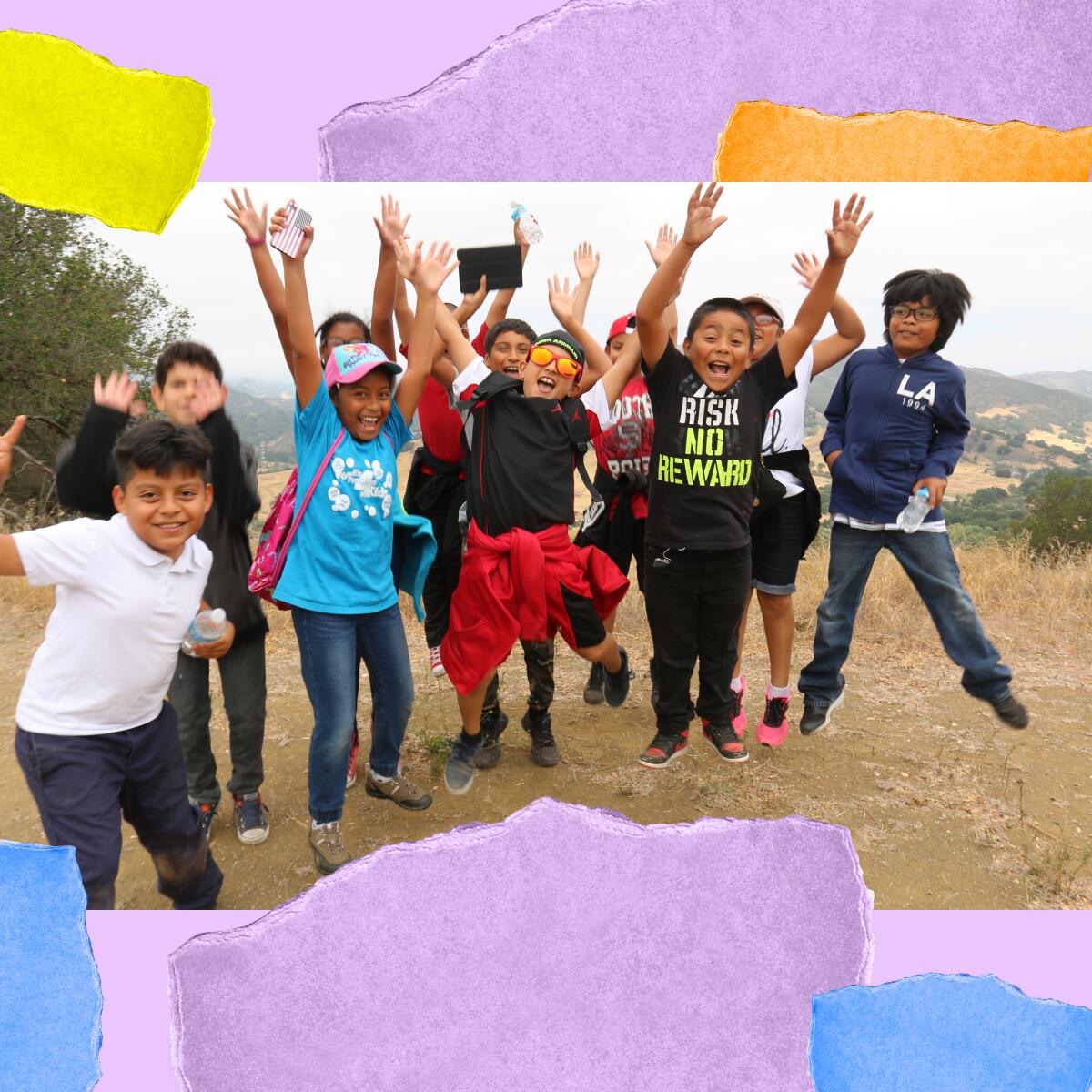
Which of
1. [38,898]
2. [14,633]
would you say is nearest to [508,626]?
[38,898]

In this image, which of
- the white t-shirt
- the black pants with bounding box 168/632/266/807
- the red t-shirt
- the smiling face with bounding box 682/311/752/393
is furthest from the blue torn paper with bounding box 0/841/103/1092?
the white t-shirt

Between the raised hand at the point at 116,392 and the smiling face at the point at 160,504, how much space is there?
0.66 ft

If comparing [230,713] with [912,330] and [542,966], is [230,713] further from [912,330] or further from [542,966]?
[912,330]

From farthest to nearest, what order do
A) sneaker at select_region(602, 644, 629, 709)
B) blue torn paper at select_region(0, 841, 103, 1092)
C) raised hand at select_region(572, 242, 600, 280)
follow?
1. sneaker at select_region(602, 644, 629, 709)
2. raised hand at select_region(572, 242, 600, 280)
3. blue torn paper at select_region(0, 841, 103, 1092)

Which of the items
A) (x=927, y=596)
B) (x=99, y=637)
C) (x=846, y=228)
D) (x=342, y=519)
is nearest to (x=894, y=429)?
(x=927, y=596)

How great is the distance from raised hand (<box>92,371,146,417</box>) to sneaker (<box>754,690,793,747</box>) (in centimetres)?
256

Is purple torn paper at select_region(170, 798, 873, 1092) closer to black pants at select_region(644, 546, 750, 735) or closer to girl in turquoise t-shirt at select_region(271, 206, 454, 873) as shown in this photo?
girl in turquoise t-shirt at select_region(271, 206, 454, 873)

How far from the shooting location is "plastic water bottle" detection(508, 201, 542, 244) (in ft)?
7.61

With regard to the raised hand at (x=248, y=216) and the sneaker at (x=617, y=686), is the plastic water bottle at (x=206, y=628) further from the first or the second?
the sneaker at (x=617, y=686)

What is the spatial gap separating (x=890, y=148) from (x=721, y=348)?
687mm

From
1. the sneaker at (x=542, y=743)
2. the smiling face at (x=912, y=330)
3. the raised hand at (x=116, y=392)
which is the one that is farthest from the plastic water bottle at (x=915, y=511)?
the raised hand at (x=116, y=392)

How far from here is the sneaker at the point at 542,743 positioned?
345 cm

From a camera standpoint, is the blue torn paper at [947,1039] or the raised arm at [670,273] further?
the raised arm at [670,273]

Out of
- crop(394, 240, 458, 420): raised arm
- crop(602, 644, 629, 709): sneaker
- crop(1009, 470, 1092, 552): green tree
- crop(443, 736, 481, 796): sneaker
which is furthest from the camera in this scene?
crop(1009, 470, 1092, 552): green tree
